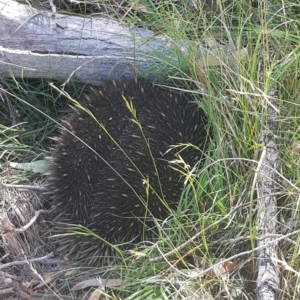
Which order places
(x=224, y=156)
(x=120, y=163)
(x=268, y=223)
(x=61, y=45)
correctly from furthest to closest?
(x=61, y=45) < (x=120, y=163) < (x=224, y=156) < (x=268, y=223)

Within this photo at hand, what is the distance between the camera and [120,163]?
195 cm

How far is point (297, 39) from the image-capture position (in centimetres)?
197

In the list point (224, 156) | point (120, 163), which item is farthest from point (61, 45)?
point (224, 156)

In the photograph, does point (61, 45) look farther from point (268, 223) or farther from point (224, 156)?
point (268, 223)

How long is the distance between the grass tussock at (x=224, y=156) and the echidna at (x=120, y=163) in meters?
0.08

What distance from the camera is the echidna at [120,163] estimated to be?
1.92 m

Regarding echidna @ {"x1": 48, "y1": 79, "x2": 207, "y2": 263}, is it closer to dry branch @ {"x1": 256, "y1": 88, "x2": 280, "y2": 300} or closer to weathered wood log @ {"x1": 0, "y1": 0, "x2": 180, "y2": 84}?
weathered wood log @ {"x1": 0, "y1": 0, "x2": 180, "y2": 84}

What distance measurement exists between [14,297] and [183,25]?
42.2 inches

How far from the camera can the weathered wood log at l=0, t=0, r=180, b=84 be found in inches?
85.0

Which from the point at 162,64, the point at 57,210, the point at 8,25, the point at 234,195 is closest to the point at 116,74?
the point at 162,64

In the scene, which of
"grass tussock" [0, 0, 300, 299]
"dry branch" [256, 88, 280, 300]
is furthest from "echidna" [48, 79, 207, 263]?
"dry branch" [256, 88, 280, 300]

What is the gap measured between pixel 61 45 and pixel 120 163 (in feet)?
1.75

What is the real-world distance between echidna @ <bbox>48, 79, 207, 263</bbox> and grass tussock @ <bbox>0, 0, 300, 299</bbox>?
3.0 inches

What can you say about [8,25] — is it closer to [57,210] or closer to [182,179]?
[57,210]
